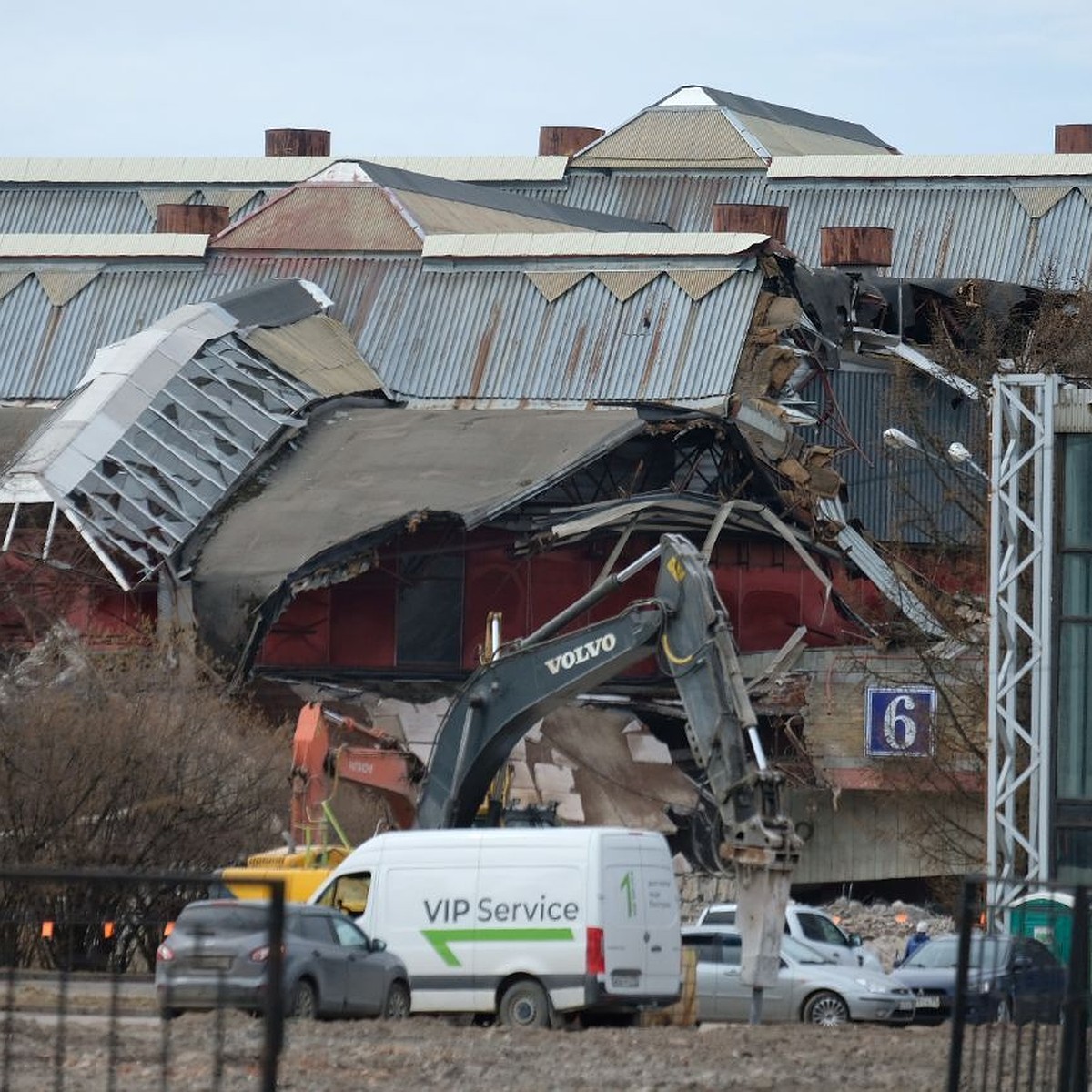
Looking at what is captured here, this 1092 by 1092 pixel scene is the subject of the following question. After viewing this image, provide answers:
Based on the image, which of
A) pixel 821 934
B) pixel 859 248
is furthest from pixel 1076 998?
pixel 859 248

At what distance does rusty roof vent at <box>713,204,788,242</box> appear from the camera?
58656 millimetres

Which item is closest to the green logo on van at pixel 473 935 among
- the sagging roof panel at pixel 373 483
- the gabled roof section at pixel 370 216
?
the sagging roof panel at pixel 373 483

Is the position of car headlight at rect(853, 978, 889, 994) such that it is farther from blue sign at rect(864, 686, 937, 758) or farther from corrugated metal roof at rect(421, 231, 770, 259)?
corrugated metal roof at rect(421, 231, 770, 259)

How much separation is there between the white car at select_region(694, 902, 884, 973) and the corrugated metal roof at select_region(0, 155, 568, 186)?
121 feet

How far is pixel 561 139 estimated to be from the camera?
7494 cm

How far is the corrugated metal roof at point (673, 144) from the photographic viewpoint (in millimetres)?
65625

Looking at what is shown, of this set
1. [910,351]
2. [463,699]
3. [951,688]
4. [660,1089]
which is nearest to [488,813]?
[463,699]

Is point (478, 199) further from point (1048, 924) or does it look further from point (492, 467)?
point (1048, 924)

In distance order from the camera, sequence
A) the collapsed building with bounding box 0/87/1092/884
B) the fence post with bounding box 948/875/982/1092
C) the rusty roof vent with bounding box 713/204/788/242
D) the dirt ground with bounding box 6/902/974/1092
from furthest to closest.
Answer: the rusty roof vent with bounding box 713/204/788/242
the collapsed building with bounding box 0/87/1092/884
the fence post with bounding box 948/875/982/1092
the dirt ground with bounding box 6/902/974/1092

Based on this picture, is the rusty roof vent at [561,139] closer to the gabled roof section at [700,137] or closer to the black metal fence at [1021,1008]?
the gabled roof section at [700,137]

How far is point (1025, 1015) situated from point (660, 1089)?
2663 millimetres

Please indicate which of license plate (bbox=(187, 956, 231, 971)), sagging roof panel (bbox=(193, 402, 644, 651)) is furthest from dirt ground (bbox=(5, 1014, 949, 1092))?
sagging roof panel (bbox=(193, 402, 644, 651))

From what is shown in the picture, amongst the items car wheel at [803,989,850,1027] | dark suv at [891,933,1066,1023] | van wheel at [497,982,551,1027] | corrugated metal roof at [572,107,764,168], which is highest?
corrugated metal roof at [572,107,764,168]

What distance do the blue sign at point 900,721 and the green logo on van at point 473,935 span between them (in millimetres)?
17802
